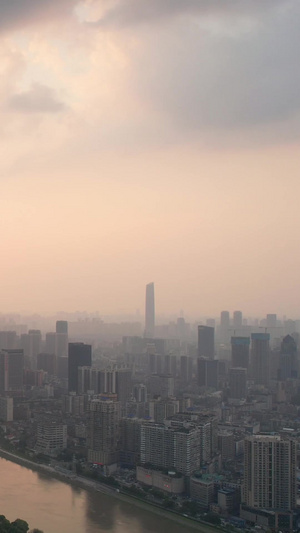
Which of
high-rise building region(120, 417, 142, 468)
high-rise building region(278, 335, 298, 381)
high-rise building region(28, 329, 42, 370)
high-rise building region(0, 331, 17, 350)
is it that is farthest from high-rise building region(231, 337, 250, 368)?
high-rise building region(120, 417, 142, 468)

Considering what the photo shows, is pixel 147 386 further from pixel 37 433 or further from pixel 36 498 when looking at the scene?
pixel 36 498

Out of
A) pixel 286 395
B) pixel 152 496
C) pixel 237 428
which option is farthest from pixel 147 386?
pixel 152 496

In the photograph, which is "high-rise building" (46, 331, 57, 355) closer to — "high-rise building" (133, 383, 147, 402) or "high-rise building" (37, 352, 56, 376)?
"high-rise building" (37, 352, 56, 376)

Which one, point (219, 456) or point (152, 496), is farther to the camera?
point (219, 456)

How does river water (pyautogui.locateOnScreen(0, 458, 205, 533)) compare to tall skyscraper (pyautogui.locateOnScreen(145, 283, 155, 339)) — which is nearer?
river water (pyautogui.locateOnScreen(0, 458, 205, 533))

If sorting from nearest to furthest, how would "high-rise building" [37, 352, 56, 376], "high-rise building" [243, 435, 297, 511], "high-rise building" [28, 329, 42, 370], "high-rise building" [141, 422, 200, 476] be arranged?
"high-rise building" [243, 435, 297, 511], "high-rise building" [141, 422, 200, 476], "high-rise building" [37, 352, 56, 376], "high-rise building" [28, 329, 42, 370]

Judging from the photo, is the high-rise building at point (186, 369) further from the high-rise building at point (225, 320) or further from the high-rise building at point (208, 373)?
the high-rise building at point (225, 320)

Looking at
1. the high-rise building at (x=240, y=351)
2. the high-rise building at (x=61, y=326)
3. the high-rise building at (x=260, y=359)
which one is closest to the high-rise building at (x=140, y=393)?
the high-rise building at (x=260, y=359)

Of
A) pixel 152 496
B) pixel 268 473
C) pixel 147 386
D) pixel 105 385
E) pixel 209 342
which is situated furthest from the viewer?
pixel 209 342
